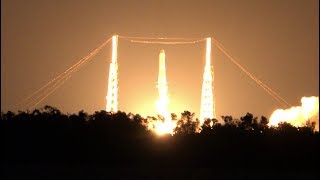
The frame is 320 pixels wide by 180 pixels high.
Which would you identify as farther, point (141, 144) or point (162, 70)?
point (162, 70)

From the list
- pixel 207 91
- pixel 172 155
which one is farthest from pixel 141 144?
pixel 207 91

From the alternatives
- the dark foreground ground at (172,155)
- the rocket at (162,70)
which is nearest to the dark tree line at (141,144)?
the dark foreground ground at (172,155)

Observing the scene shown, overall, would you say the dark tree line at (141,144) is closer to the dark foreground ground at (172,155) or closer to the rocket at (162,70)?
the dark foreground ground at (172,155)

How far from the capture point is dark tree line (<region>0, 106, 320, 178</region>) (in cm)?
5675

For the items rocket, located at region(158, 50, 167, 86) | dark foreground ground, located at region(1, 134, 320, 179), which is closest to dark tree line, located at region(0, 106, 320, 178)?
dark foreground ground, located at region(1, 134, 320, 179)

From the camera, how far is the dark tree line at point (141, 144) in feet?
186

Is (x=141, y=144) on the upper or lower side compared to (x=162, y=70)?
lower

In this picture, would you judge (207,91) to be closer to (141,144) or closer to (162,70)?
(162,70)

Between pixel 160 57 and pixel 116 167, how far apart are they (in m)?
43.9

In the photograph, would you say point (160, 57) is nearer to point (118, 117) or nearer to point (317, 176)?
point (118, 117)

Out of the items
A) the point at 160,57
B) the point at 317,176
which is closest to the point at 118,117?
the point at 317,176

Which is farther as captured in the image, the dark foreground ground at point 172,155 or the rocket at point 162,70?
the rocket at point 162,70

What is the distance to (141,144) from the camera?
58125mm

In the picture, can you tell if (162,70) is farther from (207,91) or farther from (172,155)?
(172,155)
